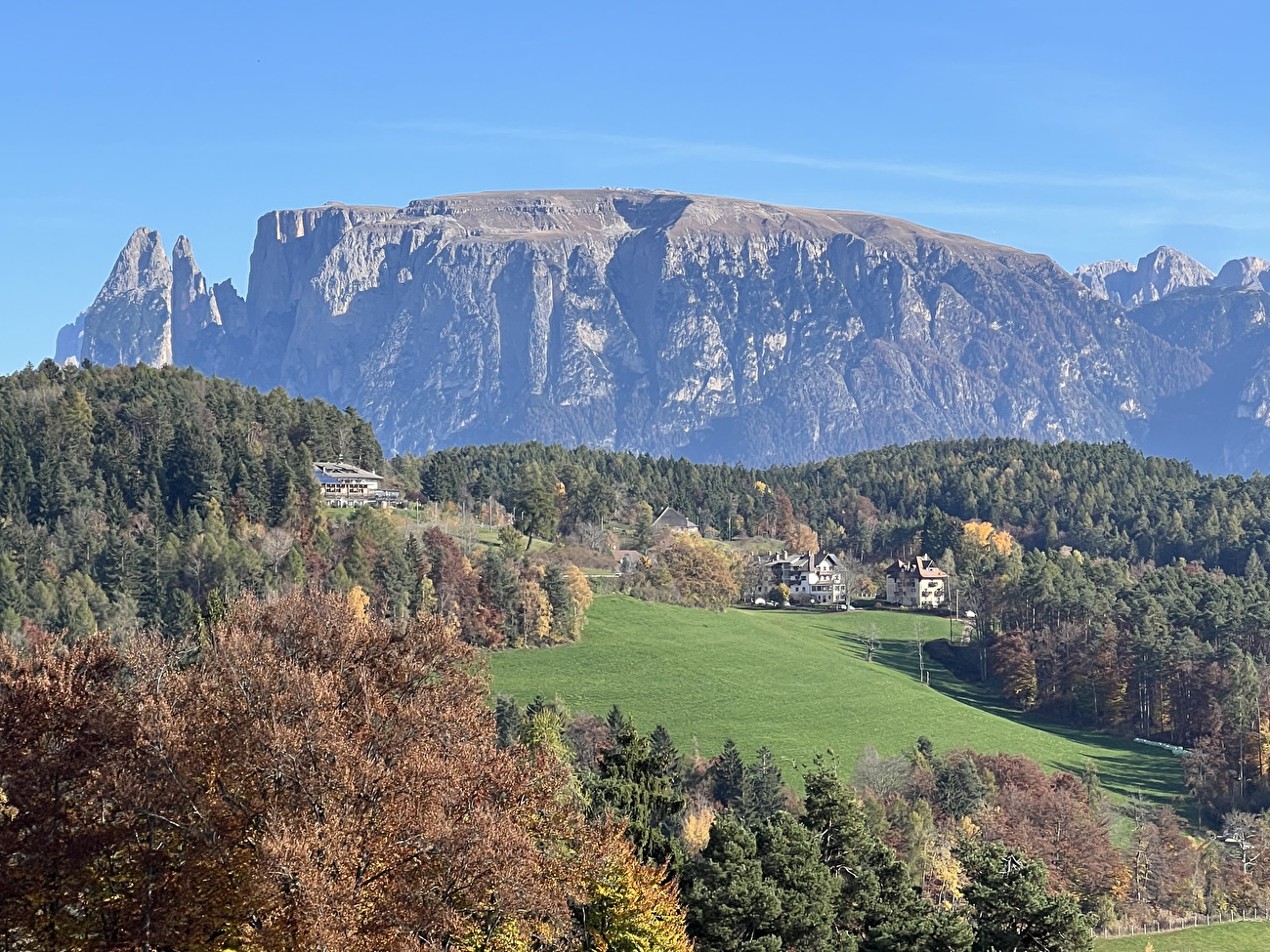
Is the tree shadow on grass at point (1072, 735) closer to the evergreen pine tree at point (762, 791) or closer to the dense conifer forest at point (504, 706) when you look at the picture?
the dense conifer forest at point (504, 706)

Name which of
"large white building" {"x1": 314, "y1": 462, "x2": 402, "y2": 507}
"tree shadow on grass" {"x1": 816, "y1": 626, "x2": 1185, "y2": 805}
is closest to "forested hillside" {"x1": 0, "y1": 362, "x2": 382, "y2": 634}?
"large white building" {"x1": 314, "y1": 462, "x2": 402, "y2": 507}

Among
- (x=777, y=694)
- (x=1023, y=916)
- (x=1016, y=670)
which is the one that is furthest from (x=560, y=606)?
(x=1023, y=916)

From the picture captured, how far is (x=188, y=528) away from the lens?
123 meters

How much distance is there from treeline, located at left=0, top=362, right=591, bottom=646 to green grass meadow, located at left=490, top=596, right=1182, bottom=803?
649 cm

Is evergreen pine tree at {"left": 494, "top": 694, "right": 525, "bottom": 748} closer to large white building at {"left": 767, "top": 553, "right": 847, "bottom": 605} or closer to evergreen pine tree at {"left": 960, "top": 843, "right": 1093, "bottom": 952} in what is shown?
evergreen pine tree at {"left": 960, "top": 843, "right": 1093, "bottom": 952}

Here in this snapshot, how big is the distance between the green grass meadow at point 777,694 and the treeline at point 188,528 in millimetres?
6486

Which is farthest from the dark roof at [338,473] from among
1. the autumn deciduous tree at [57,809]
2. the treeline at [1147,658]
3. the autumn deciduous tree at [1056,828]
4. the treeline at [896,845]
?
the autumn deciduous tree at [57,809]

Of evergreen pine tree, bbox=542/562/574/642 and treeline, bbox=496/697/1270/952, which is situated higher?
evergreen pine tree, bbox=542/562/574/642

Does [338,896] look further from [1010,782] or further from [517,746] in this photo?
[1010,782]

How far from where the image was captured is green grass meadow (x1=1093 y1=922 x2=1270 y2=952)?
56062 mm

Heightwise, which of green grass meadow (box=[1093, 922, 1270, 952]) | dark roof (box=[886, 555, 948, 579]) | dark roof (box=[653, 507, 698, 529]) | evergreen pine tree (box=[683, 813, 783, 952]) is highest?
dark roof (box=[653, 507, 698, 529])

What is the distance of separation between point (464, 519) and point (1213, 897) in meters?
92.3

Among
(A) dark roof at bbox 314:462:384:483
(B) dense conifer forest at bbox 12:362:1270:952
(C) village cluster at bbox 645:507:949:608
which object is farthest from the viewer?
(C) village cluster at bbox 645:507:949:608

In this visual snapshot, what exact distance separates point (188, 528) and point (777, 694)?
170ft
